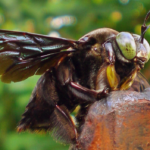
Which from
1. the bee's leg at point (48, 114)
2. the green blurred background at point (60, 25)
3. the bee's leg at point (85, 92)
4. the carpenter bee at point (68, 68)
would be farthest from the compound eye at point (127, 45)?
the green blurred background at point (60, 25)

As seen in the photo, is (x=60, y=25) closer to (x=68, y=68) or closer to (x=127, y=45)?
(x=68, y=68)

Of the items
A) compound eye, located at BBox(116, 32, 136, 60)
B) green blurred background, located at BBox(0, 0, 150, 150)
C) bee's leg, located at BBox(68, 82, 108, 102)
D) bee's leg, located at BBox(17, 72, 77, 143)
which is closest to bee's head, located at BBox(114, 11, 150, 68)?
compound eye, located at BBox(116, 32, 136, 60)

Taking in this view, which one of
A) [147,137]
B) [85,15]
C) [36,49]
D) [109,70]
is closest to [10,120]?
[85,15]

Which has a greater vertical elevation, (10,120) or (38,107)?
(38,107)

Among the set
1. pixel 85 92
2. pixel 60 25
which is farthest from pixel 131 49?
pixel 60 25

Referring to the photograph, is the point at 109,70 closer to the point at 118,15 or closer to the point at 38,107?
the point at 38,107

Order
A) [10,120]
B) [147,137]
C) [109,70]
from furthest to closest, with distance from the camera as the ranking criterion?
Answer: 1. [10,120]
2. [109,70]
3. [147,137]

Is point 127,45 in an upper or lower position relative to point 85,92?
upper
